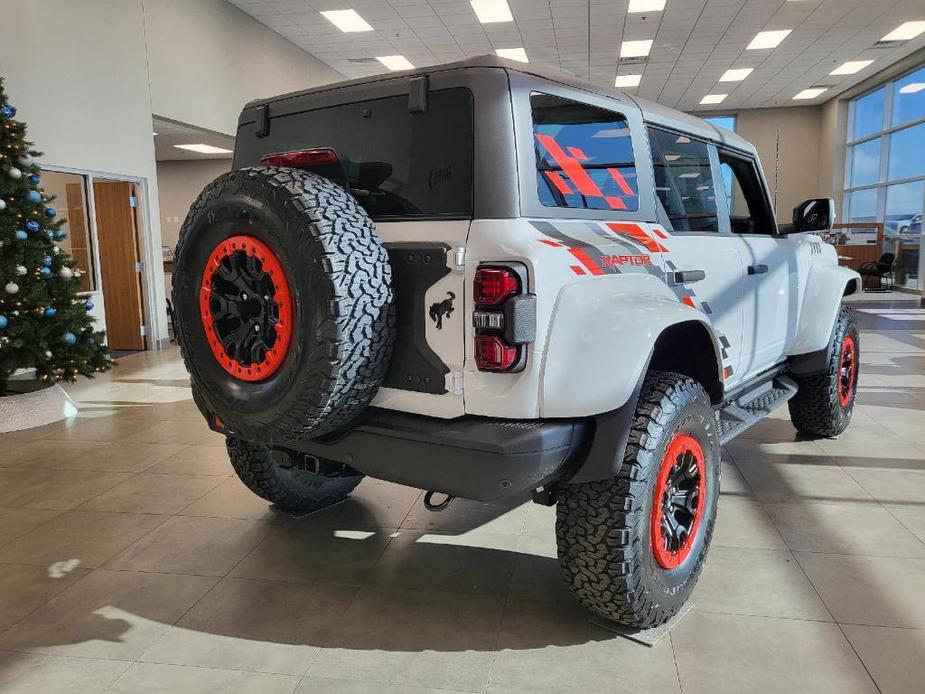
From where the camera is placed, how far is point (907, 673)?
1870 millimetres

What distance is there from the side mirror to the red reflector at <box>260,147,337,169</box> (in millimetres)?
2310

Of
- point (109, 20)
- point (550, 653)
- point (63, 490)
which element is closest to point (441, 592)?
point (550, 653)

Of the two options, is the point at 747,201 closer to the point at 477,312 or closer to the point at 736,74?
the point at 477,312

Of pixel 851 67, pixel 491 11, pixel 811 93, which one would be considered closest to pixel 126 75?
pixel 491 11

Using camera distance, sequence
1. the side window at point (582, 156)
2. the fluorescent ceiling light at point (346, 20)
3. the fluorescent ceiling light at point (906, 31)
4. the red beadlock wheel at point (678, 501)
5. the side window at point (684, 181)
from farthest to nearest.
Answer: the fluorescent ceiling light at point (906, 31) → the fluorescent ceiling light at point (346, 20) → the side window at point (684, 181) → the red beadlock wheel at point (678, 501) → the side window at point (582, 156)

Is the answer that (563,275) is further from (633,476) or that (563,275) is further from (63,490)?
(63,490)

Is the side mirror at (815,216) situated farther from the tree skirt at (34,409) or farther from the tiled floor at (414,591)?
the tree skirt at (34,409)

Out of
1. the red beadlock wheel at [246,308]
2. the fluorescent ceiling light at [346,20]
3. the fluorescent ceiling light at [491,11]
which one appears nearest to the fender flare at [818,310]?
the red beadlock wheel at [246,308]

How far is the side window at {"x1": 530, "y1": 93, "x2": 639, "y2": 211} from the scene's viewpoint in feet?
6.41

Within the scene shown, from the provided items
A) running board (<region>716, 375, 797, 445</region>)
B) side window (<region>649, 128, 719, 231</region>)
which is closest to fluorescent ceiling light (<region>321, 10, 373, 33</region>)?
side window (<region>649, 128, 719, 231</region>)

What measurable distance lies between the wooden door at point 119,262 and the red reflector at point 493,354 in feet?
24.7

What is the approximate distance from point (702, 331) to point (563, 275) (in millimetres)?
750

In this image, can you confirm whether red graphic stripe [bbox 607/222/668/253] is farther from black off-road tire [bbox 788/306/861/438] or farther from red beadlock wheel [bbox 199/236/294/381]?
black off-road tire [bbox 788/306/861/438]

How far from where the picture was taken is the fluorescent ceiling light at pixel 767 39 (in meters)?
11.3
